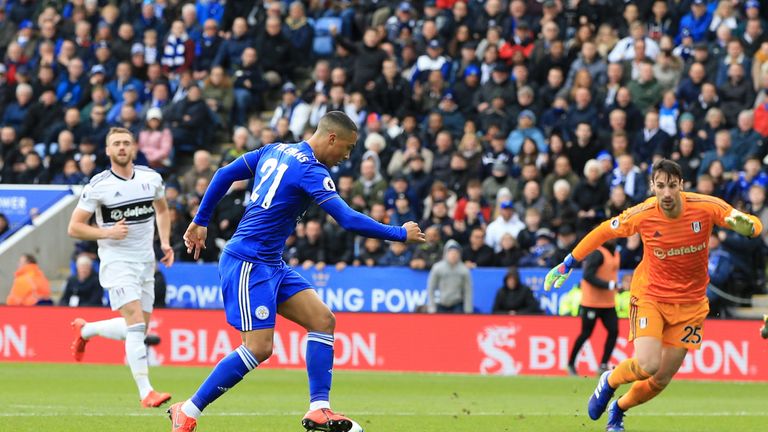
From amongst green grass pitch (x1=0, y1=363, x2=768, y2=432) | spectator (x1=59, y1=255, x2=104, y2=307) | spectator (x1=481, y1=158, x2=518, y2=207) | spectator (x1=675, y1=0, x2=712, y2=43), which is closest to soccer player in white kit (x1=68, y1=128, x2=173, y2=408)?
green grass pitch (x1=0, y1=363, x2=768, y2=432)

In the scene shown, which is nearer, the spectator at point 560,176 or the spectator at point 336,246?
the spectator at point 560,176

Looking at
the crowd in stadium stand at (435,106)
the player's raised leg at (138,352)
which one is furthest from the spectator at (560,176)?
the player's raised leg at (138,352)

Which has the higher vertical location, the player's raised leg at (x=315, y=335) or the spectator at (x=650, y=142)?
the spectator at (x=650, y=142)

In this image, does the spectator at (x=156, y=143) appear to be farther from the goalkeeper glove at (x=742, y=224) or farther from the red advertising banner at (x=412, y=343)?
the goalkeeper glove at (x=742, y=224)

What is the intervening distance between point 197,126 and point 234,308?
54.1 feet

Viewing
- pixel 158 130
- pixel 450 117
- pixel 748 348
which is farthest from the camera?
pixel 158 130

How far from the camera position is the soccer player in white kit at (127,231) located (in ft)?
43.5

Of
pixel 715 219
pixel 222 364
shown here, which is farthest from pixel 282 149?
pixel 715 219

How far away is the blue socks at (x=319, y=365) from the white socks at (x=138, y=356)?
340 cm

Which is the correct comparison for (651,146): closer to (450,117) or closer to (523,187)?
(523,187)

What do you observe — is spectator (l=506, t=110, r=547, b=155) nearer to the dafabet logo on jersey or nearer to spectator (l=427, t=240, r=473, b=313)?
spectator (l=427, t=240, r=473, b=313)

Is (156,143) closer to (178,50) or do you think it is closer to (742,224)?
(178,50)

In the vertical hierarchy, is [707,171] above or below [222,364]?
above

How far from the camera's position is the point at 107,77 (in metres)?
28.0
